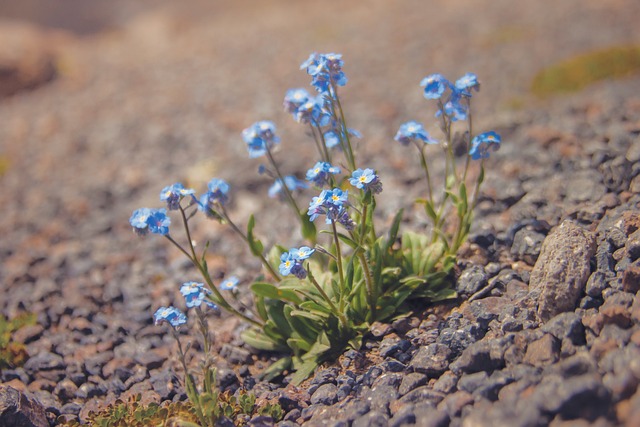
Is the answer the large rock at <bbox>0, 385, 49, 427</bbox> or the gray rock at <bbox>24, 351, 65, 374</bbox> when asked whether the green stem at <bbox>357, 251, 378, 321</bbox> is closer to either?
the large rock at <bbox>0, 385, 49, 427</bbox>

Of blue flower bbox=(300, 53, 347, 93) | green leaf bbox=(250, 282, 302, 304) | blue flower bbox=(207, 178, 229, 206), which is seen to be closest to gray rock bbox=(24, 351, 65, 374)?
green leaf bbox=(250, 282, 302, 304)

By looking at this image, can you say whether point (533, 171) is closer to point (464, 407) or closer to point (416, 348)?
point (416, 348)

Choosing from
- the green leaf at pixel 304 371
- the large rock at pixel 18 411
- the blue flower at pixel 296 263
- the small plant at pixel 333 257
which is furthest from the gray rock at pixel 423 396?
the large rock at pixel 18 411

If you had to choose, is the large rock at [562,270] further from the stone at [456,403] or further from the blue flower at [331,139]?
the blue flower at [331,139]

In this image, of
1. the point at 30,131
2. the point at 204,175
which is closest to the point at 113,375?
the point at 204,175

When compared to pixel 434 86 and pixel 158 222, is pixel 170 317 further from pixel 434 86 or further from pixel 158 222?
pixel 434 86
